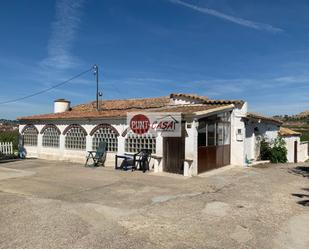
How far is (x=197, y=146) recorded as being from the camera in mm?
12914

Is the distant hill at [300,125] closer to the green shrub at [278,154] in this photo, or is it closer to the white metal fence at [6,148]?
the green shrub at [278,154]

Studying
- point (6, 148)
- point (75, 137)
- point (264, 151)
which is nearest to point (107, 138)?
point (75, 137)

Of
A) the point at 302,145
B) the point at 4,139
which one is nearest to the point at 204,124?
the point at 302,145

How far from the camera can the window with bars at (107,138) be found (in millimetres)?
15828

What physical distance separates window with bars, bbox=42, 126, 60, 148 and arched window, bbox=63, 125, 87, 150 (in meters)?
0.92

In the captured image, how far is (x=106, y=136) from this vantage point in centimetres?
1620

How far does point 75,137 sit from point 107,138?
2667mm

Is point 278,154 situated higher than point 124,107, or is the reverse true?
point 124,107

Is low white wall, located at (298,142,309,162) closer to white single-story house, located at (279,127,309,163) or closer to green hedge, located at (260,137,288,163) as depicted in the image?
white single-story house, located at (279,127,309,163)

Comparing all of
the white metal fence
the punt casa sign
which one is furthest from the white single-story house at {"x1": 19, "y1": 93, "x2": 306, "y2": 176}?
the white metal fence

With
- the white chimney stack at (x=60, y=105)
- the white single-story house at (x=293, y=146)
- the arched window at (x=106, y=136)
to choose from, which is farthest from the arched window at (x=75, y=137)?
the white single-story house at (x=293, y=146)

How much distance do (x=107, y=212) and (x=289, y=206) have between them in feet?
15.3

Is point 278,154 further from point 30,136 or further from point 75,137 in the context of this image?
point 30,136

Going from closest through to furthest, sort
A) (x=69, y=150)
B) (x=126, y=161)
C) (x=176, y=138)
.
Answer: (x=176, y=138) → (x=126, y=161) → (x=69, y=150)
